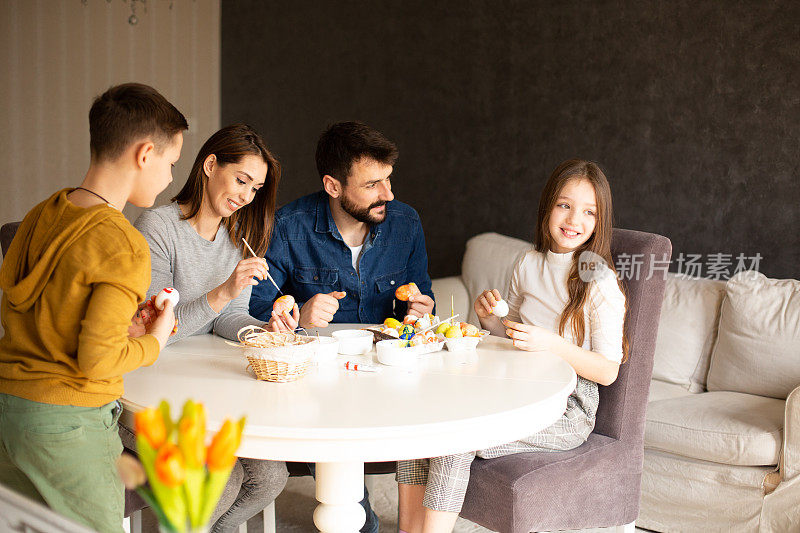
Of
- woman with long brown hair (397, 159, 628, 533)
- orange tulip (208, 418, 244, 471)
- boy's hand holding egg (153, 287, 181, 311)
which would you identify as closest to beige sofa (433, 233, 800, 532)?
woman with long brown hair (397, 159, 628, 533)

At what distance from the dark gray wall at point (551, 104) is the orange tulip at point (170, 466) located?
2965mm

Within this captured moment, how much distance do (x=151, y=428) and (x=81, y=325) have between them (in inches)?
29.0

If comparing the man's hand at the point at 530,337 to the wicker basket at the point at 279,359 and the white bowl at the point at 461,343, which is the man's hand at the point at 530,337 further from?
the wicker basket at the point at 279,359

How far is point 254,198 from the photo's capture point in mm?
→ 2363

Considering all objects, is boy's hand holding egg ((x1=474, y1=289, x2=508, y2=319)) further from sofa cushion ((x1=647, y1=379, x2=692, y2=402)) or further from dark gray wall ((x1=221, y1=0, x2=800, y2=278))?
dark gray wall ((x1=221, y1=0, x2=800, y2=278))

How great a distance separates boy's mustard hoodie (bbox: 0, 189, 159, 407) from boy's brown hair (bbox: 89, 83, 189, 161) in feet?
0.46

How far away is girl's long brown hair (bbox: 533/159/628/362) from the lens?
209 cm

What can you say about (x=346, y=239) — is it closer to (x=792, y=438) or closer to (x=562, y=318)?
(x=562, y=318)

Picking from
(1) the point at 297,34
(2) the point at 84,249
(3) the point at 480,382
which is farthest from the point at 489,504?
(1) the point at 297,34

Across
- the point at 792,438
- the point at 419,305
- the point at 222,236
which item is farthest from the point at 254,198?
the point at 792,438

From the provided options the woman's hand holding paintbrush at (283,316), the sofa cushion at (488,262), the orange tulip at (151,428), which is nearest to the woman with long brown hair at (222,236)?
the woman's hand holding paintbrush at (283,316)

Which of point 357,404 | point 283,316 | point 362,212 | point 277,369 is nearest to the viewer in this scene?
point 357,404

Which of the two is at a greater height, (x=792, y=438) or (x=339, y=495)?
(x=339, y=495)

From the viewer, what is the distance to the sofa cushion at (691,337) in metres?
3.12
